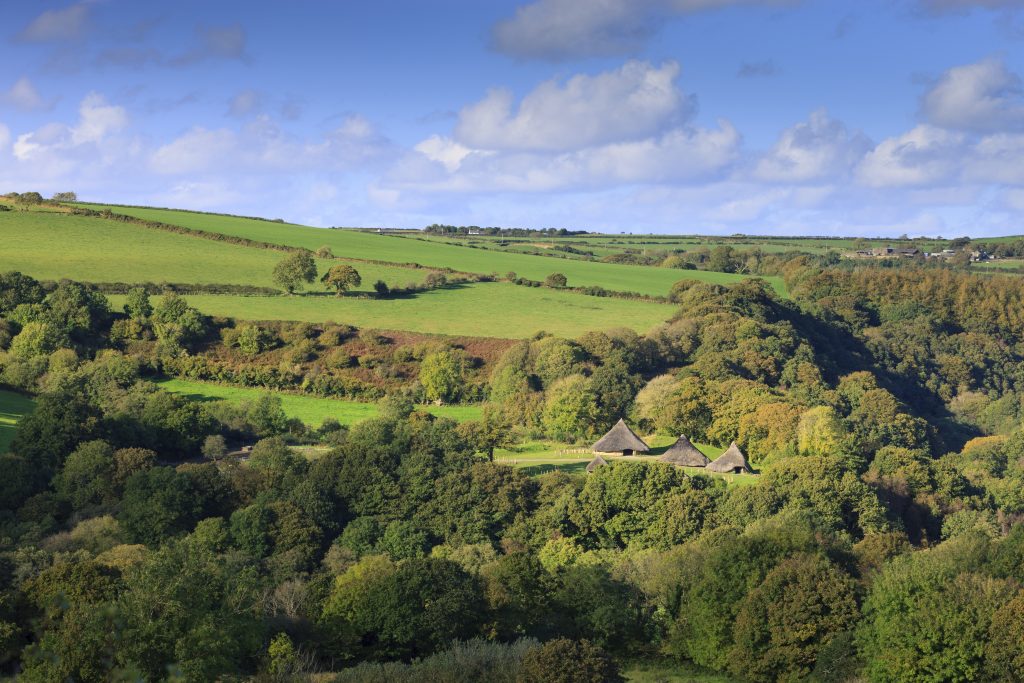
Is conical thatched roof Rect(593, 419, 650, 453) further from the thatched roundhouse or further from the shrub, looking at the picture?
the shrub

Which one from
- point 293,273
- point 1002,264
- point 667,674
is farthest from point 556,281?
point 1002,264

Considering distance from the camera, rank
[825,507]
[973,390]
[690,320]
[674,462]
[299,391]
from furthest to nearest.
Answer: [973,390]
[690,320]
[299,391]
[674,462]
[825,507]

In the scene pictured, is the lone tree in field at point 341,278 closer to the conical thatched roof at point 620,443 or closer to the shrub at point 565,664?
the conical thatched roof at point 620,443

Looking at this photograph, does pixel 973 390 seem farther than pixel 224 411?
Yes

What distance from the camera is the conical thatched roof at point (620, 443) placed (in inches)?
2707

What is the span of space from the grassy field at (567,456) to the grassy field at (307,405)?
6.07 metres

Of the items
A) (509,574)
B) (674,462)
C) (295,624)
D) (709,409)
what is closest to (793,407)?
(709,409)

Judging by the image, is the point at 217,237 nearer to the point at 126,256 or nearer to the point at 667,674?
the point at 126,256

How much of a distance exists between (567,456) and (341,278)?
35.1 meters

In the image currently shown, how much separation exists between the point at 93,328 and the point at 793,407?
45.5m

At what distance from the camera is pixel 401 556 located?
5156 cm

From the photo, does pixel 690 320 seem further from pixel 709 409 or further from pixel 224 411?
pixel 224 411

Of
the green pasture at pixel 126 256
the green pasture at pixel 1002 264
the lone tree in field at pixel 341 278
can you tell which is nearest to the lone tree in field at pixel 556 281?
the green pasture at pixel 126 256

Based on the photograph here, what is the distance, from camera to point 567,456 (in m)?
68.8
